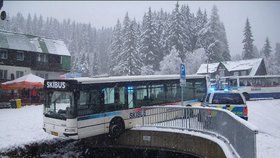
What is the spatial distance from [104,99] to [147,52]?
59.4m

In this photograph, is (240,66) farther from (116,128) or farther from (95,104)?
(95,104)

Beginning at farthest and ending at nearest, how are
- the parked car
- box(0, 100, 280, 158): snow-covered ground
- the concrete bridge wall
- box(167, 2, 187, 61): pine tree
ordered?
box(167, 2, 187, 61): pine tree, the parked car, the concrete bridge wall, box(0, 100, 280, 158): snow-covered ground

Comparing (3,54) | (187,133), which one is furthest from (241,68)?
(187,133)

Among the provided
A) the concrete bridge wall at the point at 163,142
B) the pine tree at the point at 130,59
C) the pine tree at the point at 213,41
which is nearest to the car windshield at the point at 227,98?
the concrete bridge wall at the point at 163,142

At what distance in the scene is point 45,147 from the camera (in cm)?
1576

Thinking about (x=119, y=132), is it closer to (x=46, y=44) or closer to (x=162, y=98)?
(x=162, y=98)

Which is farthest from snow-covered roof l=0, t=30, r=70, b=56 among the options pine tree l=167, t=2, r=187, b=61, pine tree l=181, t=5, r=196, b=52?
pine tree l=181, t=5, r=196, b=52

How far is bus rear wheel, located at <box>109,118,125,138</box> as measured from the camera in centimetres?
1593

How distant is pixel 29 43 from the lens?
1972 inches

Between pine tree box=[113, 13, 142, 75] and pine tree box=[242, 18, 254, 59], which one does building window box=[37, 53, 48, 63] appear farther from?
pine tree box=[242, 18, 254, 59]

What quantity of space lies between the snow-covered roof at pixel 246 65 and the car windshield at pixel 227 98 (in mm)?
51846

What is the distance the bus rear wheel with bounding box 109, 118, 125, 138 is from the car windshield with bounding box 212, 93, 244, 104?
16.2 feet

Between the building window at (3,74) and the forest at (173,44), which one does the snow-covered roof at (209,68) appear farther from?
the building window at (3,74)

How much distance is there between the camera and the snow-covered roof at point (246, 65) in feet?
217
